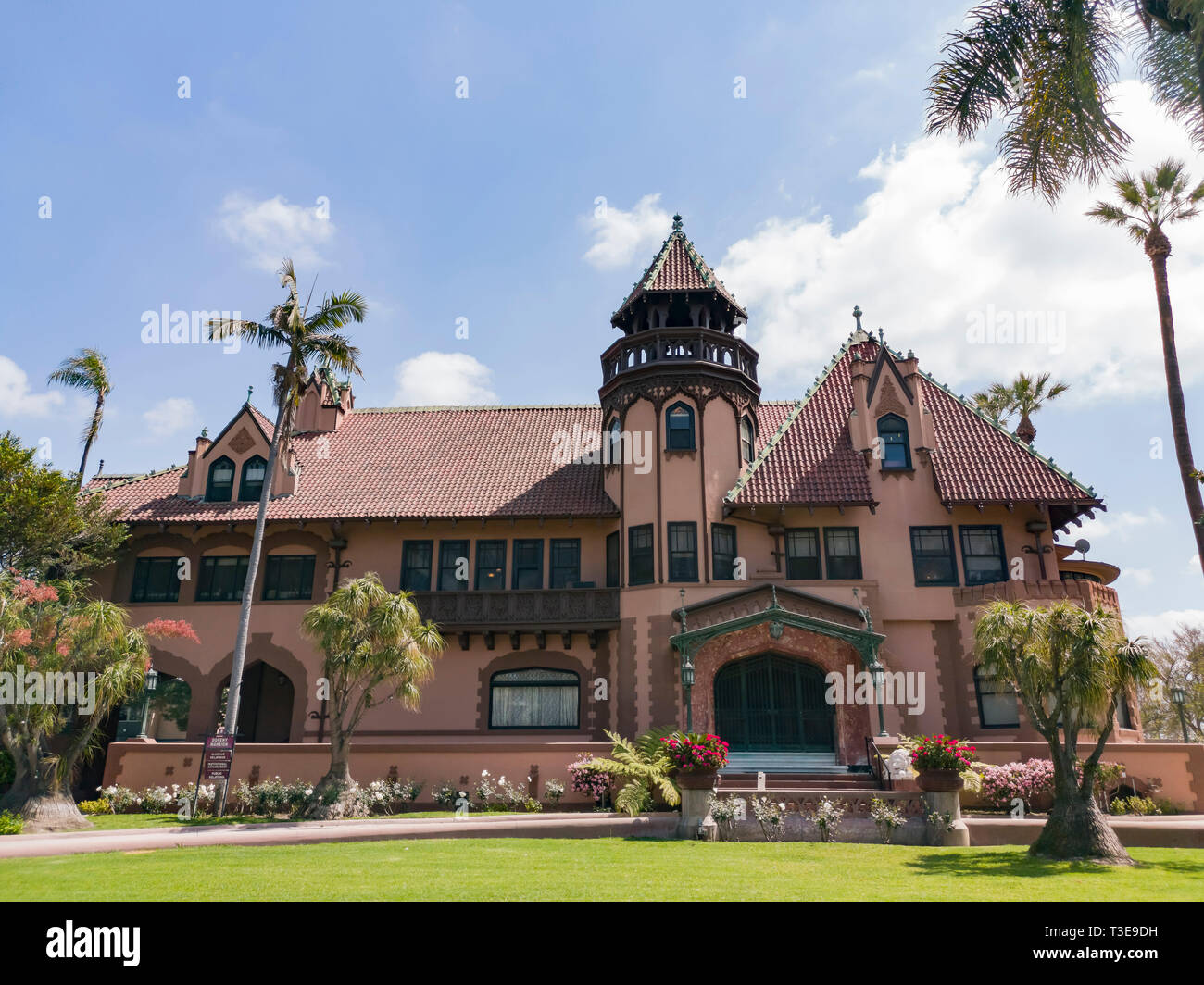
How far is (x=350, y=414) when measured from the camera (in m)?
34.3

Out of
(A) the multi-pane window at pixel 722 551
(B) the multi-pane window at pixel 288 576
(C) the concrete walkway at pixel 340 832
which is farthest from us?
(B) the multi-pane window at pixel 288 576

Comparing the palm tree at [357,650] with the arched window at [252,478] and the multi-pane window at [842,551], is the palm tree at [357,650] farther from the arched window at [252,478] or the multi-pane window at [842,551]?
the multi-pane window at [842,551]

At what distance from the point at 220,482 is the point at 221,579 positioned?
11.7ft

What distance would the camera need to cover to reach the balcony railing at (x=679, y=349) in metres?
27.4

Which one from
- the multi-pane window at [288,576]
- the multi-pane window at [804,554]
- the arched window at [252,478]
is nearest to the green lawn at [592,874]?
the multi-pane window at [804,554]

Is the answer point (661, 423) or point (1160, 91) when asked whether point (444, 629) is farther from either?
point (1160, 91)

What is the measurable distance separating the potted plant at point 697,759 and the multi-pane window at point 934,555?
12.1m

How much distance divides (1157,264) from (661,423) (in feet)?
49.8

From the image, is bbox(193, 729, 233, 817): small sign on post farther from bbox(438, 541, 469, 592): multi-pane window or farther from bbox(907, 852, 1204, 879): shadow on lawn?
bbox(907, 852, 1204, 879): shadow on lawn

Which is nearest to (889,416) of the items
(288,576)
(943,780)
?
(943,780)

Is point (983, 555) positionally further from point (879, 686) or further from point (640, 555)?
point (640, 555)

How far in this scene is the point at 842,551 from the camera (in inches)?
1031

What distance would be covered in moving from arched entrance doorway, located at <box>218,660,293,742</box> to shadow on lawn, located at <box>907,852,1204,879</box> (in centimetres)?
2382
